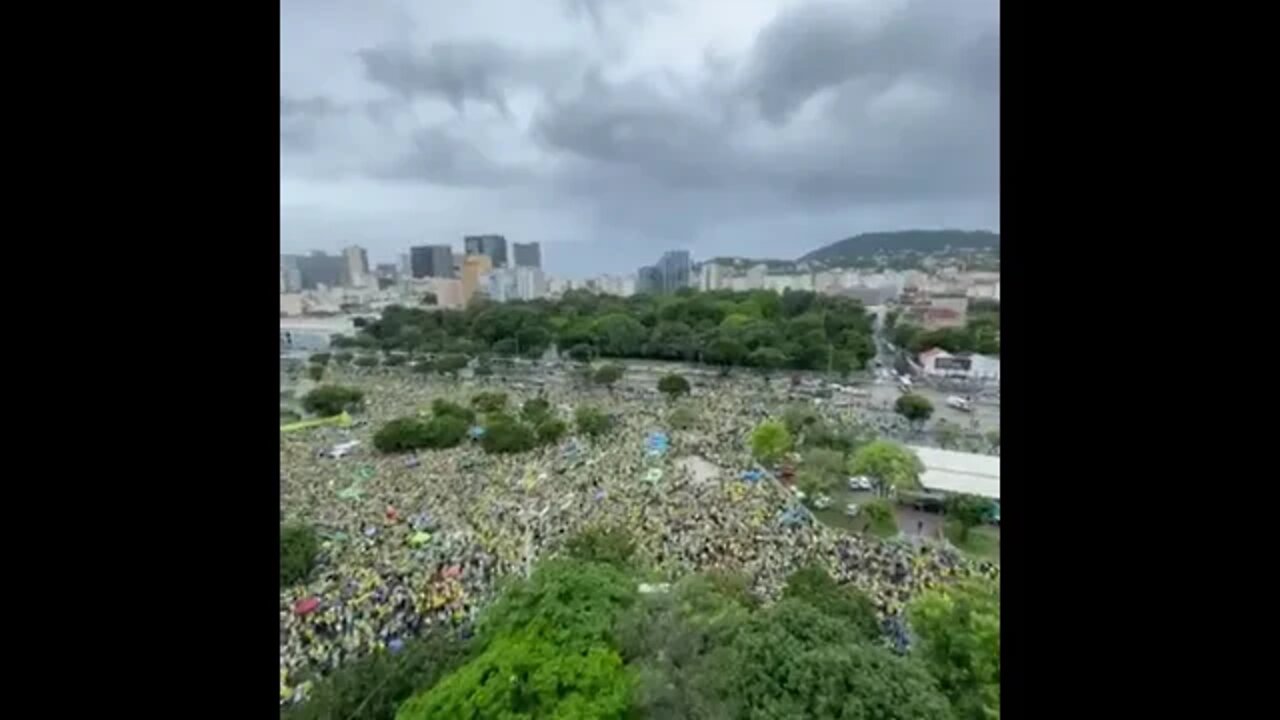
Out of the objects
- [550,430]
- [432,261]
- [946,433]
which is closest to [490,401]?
[550,430]

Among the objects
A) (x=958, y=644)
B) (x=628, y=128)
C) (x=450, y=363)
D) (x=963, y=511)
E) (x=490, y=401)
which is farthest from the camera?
(x=628, y=128)

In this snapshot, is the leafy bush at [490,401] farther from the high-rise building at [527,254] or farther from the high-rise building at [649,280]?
the high-rise building at [649,280]

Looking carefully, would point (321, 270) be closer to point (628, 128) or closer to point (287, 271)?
point (287, 271)

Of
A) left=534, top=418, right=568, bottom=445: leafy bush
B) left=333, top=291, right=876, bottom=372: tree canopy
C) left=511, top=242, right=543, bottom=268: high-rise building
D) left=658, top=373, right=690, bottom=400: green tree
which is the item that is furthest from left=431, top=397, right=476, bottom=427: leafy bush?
left=658, top=373, right=690, bottom=400: green tree

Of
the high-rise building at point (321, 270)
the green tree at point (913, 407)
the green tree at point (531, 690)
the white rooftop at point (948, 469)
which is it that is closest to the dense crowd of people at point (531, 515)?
the white rooftop at point (948, 469)

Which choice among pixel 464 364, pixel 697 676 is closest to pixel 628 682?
pixel 697 676
